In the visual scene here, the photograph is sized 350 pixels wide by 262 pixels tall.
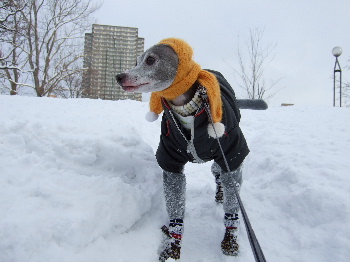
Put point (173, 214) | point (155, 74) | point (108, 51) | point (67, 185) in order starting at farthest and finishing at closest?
point (108, 51)
point (173, 214)
point (67, 185)
point (155, 74)

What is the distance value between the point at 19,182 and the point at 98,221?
60 centimetres

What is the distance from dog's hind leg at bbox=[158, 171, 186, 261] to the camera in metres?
2.07

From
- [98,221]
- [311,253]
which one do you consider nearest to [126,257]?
[98,221]

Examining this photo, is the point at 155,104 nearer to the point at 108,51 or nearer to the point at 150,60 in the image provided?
the point at 150,60

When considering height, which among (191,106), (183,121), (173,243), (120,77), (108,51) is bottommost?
(173,243)

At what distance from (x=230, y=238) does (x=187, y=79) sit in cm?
134

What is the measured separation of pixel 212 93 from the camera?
188cm

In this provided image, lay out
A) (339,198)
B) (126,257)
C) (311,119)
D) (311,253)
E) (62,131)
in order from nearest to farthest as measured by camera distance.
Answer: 1. (126,257)
2. (311,253)
3. (339,198)
4. (62,131)
5. (311,119)

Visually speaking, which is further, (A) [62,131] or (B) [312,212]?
(A) [62,131]

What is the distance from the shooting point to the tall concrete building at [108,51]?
21.0 meters

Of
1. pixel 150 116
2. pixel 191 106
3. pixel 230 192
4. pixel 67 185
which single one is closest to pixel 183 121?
pixel 191 106

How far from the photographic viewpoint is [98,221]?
75.0 inches

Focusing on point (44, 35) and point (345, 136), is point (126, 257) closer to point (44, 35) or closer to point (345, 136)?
point (345, 136)

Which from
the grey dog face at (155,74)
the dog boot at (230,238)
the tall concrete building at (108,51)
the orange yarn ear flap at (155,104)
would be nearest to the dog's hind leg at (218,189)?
the dog boot at (230,238)
